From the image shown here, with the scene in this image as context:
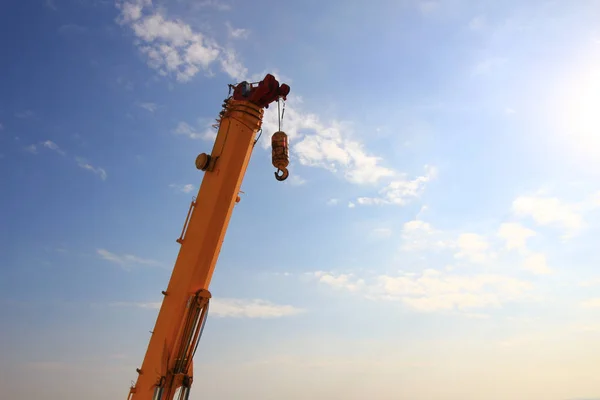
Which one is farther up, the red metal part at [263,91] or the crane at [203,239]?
the red metal part at [263,91]

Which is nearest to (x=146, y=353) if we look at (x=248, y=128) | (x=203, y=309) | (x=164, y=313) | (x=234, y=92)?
(x=164, y=313)

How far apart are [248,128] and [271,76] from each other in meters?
1.42

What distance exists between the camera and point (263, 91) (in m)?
9.59

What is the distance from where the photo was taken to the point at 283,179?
925 cm

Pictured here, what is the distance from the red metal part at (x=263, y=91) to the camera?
377 inches

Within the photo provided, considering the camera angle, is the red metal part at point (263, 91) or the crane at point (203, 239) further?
the red metal part at point (263, 91)

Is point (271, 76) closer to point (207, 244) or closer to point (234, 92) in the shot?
point (234, 92)

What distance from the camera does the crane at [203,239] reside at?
26.9 ft

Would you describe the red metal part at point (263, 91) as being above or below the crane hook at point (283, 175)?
above

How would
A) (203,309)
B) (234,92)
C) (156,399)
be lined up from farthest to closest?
(234,92), (203,309), (156,399)

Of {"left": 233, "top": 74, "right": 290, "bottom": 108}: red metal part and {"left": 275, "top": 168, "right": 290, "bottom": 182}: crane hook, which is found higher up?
{"left": 233, "top": 74, "right": 290, "bottom": 108}: red metal part

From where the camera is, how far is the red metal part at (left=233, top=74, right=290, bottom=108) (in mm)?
9570

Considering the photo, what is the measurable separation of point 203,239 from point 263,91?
3881mm

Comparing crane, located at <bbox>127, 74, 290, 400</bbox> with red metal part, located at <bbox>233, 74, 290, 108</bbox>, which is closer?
crane, located at <bbox>127, 74, 290, 400</bbox>
